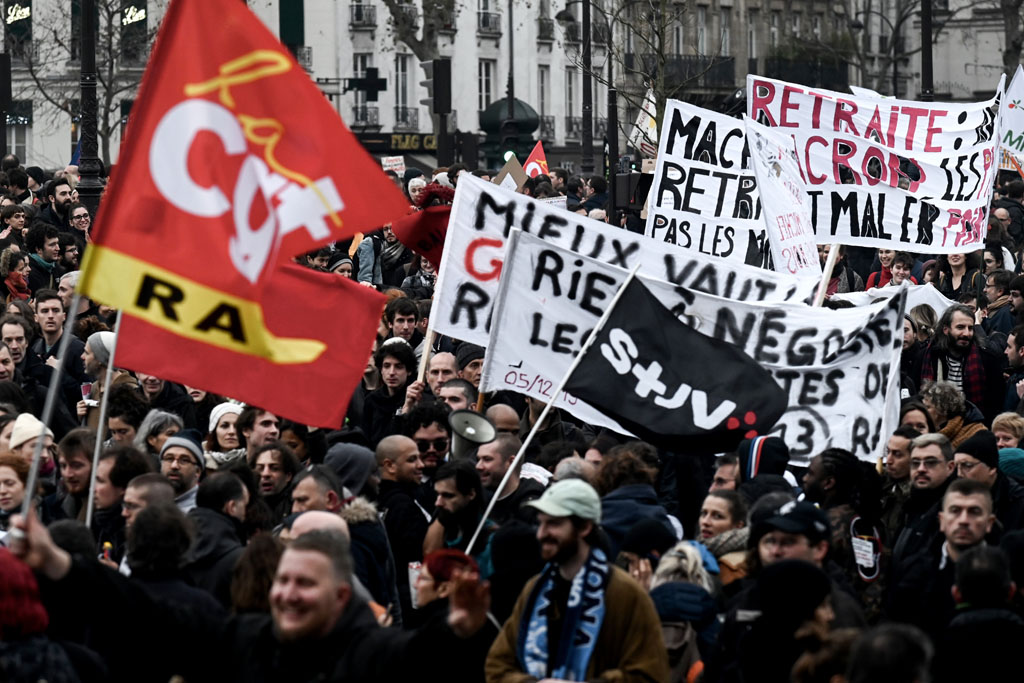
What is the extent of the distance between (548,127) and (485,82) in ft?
8.66

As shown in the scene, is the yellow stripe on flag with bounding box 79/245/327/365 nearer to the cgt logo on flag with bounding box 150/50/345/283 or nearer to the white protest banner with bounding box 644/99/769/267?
the cgt logo on flag with bounding box 150/50/345/283

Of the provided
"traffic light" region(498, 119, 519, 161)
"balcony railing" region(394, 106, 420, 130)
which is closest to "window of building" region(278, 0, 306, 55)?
"balcony railing" region(394, 106, 420, 130)

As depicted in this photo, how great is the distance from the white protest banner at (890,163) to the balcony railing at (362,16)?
164 ft

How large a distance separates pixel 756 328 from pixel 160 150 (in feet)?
12.5

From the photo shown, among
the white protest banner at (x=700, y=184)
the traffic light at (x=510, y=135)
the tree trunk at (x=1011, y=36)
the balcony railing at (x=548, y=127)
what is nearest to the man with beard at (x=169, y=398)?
the white protest banner at (x=700, y=184)

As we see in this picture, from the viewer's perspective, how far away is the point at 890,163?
1352cm

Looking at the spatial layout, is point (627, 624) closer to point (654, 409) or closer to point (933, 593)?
point (933, 593)

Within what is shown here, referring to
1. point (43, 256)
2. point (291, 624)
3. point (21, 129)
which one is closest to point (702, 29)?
point (21, 129)

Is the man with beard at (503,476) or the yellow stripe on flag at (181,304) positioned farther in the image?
the man with beard at (503,476)

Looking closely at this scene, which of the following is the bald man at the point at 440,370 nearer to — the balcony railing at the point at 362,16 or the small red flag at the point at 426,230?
the small red flag at the point at 426,230

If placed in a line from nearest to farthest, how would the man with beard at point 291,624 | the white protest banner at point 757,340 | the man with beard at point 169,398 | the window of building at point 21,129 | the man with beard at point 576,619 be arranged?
the man with beard at point 291,624, the man with beard at point 576,619, the white protest banner at point 757,340, the man with beard at point 169,398, the window of building at point 21,129

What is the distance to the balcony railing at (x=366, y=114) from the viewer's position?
2486 inches

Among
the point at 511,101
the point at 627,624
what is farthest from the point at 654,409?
the point at 511,101

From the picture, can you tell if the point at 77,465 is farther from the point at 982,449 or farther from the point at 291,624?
the point at 982,449
